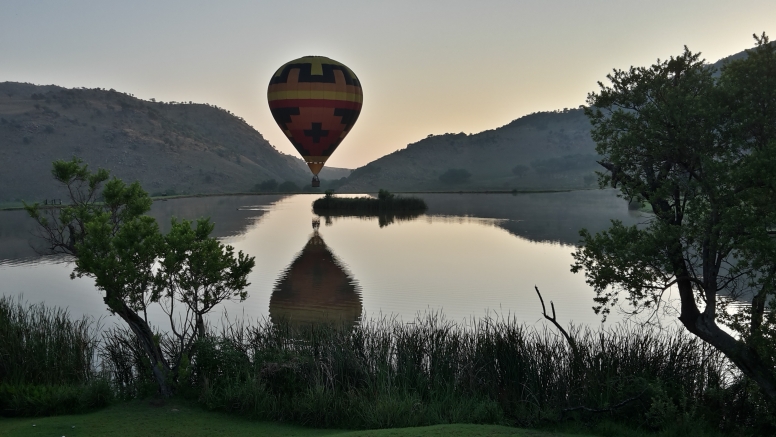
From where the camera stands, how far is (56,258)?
41.1m

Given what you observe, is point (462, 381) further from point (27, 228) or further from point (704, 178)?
point (27, 228)

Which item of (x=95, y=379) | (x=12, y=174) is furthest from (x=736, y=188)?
(x=12, y=174)

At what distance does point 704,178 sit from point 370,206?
65393 millimetres

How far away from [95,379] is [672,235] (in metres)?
11.4

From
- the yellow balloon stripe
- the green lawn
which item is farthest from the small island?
the green lawn

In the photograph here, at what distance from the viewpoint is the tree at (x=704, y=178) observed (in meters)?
→ 10.9

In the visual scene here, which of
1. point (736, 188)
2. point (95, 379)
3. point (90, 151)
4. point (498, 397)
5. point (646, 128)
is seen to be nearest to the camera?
point (736, 188)

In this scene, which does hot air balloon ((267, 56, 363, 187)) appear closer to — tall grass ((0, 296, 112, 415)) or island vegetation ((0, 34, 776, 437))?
tall grass ((0, 296, 112, 415))

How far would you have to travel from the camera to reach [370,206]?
251 feet

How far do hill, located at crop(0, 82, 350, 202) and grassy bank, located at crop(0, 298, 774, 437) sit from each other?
112237mm

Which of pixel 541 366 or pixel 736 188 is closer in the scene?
pixel 736 188

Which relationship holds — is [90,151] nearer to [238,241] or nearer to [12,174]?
[12,174]

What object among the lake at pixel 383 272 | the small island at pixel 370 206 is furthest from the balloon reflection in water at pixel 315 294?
the small island at pixel 370 206

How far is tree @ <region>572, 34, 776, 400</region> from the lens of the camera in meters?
10.9
